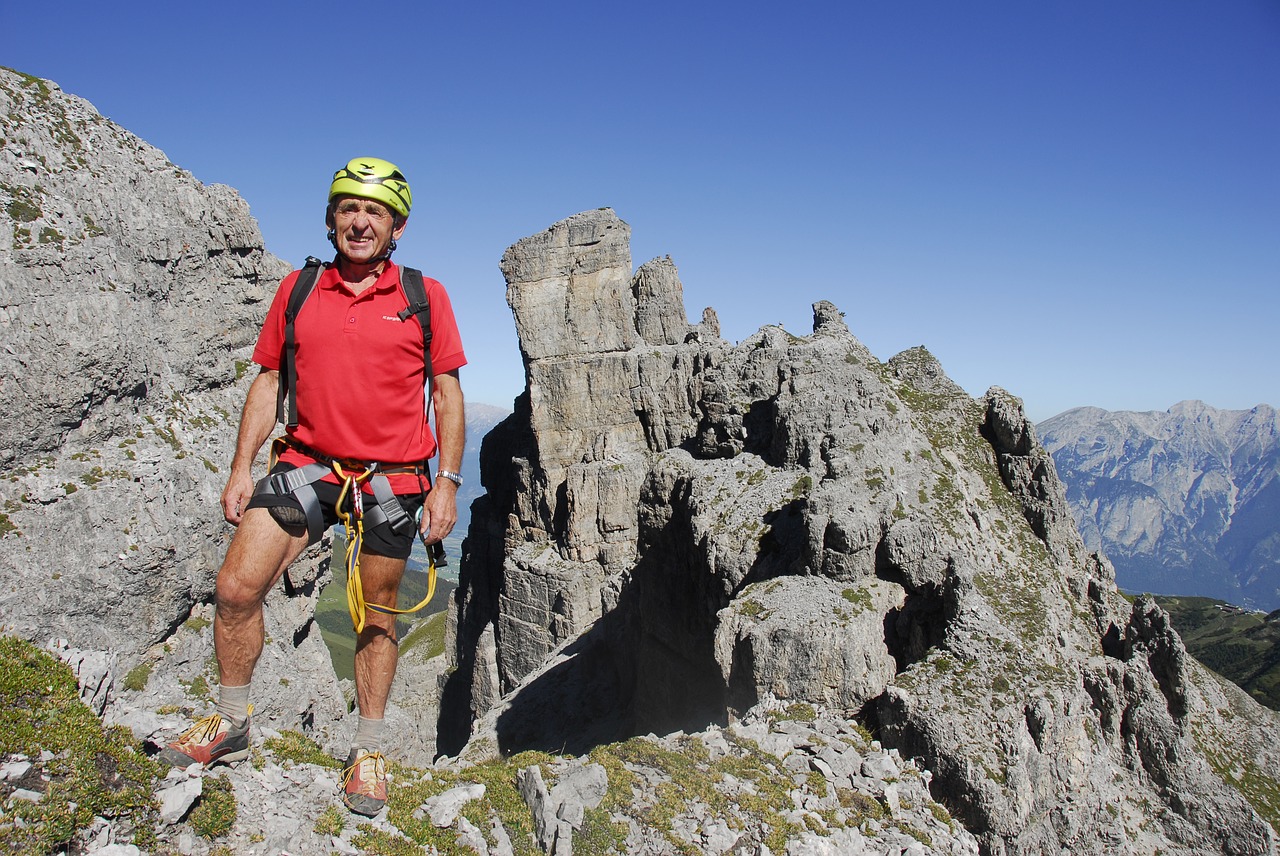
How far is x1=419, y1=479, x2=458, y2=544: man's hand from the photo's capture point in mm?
8875

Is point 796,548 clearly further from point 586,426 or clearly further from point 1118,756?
point 586,426

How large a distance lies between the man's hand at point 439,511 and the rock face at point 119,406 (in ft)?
89.6

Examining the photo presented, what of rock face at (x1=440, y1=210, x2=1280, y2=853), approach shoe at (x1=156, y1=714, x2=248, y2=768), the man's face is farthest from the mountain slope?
the man's face

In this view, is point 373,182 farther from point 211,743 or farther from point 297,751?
point 297,751

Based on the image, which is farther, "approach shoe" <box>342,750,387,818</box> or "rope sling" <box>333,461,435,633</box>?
"approach shoe" <box>342,750,387,818</box>

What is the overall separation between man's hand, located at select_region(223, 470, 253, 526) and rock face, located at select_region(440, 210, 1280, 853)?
1191 centimetres

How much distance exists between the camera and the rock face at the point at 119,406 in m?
31.8

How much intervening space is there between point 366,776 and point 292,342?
229 inches

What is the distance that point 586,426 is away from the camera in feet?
225

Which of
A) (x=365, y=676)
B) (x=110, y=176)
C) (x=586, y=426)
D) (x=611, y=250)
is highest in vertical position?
(x=611, y=250)

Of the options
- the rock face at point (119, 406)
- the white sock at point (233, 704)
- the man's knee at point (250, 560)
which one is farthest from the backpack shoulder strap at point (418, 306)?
the rock face at point (119, 406)

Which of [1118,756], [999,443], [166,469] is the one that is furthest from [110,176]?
[1118,756]

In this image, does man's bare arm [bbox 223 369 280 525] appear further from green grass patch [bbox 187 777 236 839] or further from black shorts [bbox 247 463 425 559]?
green grass patch [bbox 187 777 236 839]

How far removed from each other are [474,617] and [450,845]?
2674 inches
